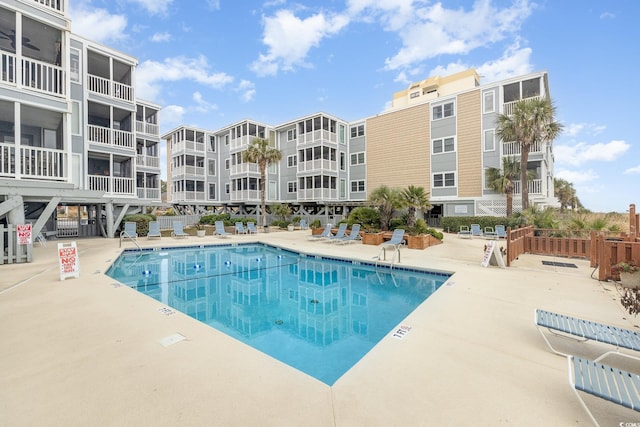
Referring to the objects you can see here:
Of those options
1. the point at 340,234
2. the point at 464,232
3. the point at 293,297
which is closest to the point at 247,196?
the point at 340,234

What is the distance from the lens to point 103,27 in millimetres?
17469

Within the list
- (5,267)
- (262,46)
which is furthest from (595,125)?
(5,267)

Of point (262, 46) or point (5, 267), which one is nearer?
point (5, 267)

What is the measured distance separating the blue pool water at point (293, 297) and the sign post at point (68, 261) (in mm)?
1454

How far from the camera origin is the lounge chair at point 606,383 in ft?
7.72

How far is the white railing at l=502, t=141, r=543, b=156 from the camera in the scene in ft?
62.6

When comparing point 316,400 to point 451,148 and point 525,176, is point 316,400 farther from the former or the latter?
point 451,148

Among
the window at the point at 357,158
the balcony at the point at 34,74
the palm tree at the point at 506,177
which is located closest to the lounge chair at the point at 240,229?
the balcony at the point at 34,74

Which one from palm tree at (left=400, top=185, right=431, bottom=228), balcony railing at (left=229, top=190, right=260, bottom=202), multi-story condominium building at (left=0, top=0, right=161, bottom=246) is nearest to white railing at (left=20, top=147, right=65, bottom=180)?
multi-story condominium building at (left=0, top=0, right=161, bottom=246)

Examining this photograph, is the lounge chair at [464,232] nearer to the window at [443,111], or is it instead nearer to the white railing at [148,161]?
the window at [443,111]

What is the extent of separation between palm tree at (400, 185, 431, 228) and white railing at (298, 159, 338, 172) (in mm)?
12034

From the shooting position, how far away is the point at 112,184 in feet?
53.3

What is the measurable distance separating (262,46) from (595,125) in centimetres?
2757

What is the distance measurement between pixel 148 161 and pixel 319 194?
14.5m
